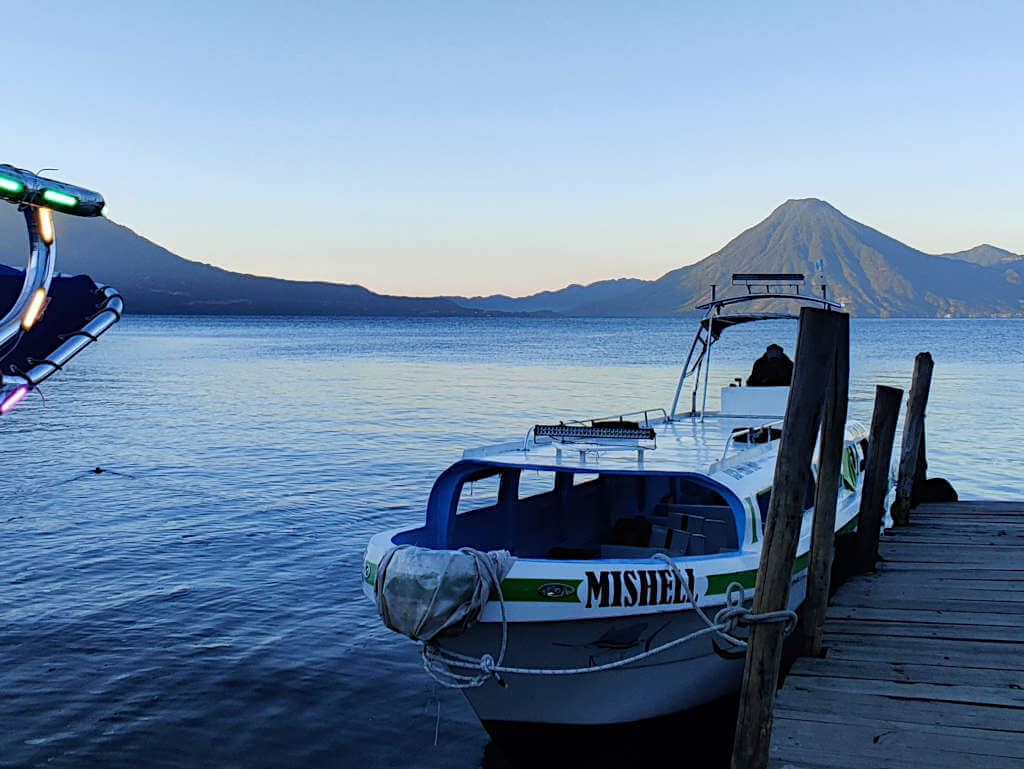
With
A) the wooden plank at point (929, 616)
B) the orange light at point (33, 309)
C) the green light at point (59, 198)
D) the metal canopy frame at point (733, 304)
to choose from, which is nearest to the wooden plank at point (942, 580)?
the wooden plank at point (929, 616)

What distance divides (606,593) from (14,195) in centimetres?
556

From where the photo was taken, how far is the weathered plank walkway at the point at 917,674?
6695mm

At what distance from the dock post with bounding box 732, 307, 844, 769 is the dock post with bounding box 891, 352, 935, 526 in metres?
8.50

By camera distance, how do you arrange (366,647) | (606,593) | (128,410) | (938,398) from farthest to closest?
(938,398) < (128,410) < (366,647) < (606,593)

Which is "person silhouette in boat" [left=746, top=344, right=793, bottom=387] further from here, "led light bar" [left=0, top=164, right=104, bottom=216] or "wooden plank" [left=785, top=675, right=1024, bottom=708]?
"led light bar" [left=0, top=164, right=104, bottom=216]

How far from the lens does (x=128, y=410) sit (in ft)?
138

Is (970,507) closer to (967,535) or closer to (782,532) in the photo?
(967,535)

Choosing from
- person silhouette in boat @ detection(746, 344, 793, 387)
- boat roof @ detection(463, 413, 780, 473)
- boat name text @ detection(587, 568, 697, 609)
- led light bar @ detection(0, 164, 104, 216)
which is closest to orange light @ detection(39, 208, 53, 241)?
led light bar @ detection(0, 164, 104, 216)

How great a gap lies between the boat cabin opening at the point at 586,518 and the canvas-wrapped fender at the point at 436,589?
50.9 inches

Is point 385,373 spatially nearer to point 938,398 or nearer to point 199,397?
point 199,397

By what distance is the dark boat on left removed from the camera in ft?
12.9

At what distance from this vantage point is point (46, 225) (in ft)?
13.6

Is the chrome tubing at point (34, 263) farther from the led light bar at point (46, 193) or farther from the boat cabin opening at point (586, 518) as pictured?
the boat cabin opening at point (586, 518)

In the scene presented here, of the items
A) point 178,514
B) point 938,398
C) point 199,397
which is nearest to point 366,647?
point 178,514
